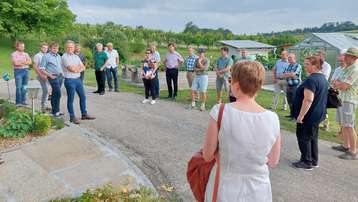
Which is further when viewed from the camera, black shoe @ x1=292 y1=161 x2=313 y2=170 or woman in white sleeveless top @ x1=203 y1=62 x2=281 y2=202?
black shoe @ x1=292 y1=161 x2=313 y2=170

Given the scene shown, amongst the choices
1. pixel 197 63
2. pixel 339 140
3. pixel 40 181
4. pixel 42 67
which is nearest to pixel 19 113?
pixel 42 67

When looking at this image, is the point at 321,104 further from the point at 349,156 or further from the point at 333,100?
the point at 349,156

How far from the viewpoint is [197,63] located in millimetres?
9250

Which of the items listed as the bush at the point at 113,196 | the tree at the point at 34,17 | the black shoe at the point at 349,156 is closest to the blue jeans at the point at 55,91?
the bush at the point at 113,196

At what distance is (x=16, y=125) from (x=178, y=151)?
3.03 m

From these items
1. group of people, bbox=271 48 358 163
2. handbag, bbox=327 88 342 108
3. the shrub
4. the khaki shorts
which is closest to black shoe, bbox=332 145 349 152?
group of people, bbox=271 48 358 163

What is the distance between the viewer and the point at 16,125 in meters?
6.26

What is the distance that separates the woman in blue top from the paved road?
25cm

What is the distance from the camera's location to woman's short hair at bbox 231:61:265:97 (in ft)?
7.32

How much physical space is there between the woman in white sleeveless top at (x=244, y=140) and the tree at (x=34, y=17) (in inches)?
1221

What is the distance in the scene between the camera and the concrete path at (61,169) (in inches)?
166

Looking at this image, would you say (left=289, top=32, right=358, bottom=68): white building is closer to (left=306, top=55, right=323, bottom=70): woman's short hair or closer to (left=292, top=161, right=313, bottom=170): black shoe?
(left=306, top=55, right=323, bottom=70): woman's short hair

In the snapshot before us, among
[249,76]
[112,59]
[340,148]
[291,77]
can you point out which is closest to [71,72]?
[112,59]

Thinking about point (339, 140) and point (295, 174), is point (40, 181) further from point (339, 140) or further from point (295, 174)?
point (339, 140)
